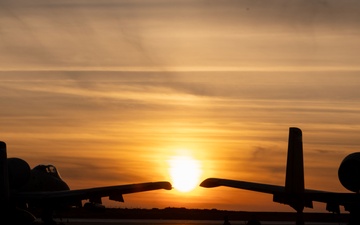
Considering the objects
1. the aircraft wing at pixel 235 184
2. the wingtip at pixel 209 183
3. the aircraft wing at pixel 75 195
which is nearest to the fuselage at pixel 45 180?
the aircraft wing at pixel 75 195

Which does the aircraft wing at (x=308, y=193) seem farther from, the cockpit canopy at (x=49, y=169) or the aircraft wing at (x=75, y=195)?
the cockpit canopy at (x=49, y=169)

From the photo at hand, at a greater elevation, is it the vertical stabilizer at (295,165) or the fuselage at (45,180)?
the fuselage at (45,180)

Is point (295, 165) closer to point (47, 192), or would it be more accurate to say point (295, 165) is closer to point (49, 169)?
point (47, 192)

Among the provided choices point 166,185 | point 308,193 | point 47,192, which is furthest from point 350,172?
point 47,192

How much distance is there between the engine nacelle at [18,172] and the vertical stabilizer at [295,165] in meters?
24.2

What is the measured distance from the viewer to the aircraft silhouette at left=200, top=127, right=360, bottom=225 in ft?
157

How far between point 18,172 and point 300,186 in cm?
2542

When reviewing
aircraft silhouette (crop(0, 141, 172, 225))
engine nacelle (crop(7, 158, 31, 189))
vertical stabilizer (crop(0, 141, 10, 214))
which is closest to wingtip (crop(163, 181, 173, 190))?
aircraft silhouette (crop(0, 141, 172, 225))

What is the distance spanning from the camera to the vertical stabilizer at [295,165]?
48031 millimetres

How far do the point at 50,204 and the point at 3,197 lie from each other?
15.5 meters

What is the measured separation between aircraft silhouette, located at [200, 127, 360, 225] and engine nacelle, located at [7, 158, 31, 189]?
17.0 m

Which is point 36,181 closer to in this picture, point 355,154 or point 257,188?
point 257,188

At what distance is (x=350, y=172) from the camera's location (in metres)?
56.0

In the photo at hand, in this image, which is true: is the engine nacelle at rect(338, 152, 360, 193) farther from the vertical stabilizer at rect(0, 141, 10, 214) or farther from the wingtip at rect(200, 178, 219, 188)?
the vertical stabilizer at rect(0, 141, 10, 214)
